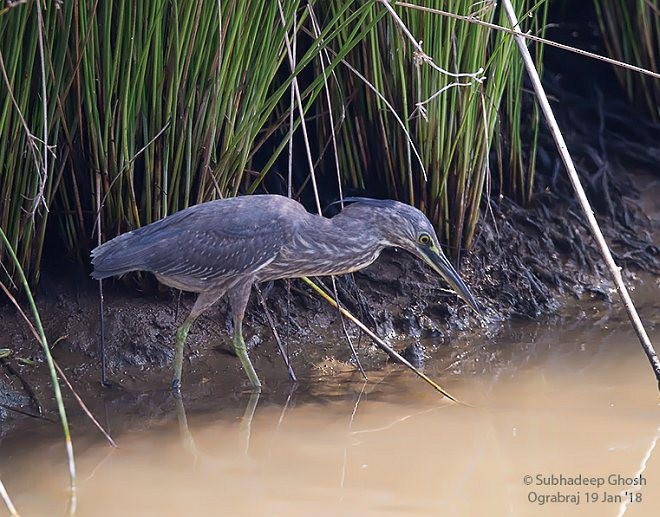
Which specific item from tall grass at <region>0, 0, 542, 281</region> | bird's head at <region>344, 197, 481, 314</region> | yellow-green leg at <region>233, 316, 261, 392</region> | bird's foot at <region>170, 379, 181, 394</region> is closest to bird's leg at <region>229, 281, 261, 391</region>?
yellow-green leg at <region>233, 316, 261, 392</region>

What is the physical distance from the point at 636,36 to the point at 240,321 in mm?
2921

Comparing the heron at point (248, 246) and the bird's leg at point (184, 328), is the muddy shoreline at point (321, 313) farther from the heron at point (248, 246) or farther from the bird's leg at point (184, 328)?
the heron at point (248, 246)

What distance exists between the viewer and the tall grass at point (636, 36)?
579cm

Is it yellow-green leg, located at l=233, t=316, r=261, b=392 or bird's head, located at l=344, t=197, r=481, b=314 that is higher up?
bird's head, located at l=344, t=197, r=481, b=314

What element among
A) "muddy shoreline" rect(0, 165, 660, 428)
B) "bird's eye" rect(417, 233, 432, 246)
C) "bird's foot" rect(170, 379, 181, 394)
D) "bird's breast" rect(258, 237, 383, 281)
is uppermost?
"bird's eye" rect(417, 233, 432, 246)

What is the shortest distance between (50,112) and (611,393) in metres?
2.52

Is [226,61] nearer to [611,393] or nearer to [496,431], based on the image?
[496,431]

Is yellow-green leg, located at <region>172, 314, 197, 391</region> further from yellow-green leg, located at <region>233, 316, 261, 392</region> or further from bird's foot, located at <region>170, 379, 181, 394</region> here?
yellow-green leg, located at <region>233, 316, 261, 392</region>

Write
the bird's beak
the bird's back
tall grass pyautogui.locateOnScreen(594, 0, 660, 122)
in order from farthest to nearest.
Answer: tall grass pyautogui.locateOnScreen(594, 0, 660, 122), the bird's beak, the bird's back

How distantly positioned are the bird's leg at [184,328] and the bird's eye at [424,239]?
0.87 m

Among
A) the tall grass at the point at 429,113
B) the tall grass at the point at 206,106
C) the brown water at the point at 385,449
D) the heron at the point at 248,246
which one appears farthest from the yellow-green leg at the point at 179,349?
the tall grass at the point at 429,113

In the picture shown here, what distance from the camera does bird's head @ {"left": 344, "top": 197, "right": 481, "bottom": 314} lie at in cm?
450

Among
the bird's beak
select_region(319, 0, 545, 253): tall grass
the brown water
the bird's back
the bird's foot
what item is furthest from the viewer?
select_region(319, 0, 545, 253): tall grass

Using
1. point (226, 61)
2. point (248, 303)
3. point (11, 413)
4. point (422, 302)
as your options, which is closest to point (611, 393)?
point (422, 302)
